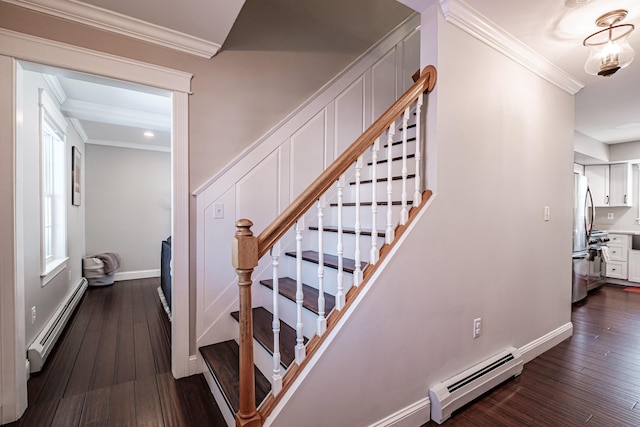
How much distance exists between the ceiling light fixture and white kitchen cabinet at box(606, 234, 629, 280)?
4736 millimetres

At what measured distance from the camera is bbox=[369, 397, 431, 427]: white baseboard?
4.87ft

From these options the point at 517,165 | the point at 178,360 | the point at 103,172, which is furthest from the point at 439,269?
the point at 103,172

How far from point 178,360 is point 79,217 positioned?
3703 mm

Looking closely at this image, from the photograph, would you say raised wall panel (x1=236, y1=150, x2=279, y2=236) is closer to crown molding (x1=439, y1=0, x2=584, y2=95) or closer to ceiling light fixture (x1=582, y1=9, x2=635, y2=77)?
crown molding (x1=439, y1=0, x2=584, y2=95)

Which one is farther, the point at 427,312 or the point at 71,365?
the point at 71,365

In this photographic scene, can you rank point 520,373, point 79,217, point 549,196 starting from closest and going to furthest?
point 520,373 < point 549,196 < point 79,217

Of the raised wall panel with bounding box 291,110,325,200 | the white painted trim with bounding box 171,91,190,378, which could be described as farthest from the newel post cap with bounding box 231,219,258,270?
the raised wall panel with bounding box 291,110,325,200

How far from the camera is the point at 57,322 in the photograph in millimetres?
2697

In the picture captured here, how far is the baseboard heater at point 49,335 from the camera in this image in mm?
2074

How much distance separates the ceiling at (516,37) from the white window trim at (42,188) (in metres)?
0.23

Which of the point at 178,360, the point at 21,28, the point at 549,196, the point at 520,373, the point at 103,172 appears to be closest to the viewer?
the point at 21,28

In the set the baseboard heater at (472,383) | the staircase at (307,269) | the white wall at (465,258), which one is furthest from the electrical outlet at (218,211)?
the baseboard heater at (472,383)

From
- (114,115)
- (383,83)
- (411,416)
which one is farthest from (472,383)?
(114,115)

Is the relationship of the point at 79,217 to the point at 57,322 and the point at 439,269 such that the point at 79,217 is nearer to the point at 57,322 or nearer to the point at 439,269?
the point at 57,322
